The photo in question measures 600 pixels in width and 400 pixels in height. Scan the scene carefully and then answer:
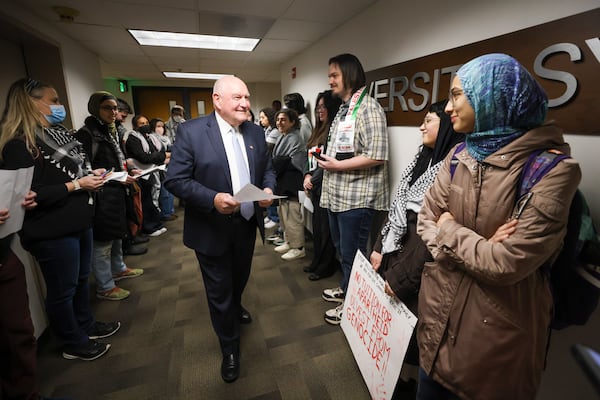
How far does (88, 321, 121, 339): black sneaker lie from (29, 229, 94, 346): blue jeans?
108mm

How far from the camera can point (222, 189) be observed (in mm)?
1486

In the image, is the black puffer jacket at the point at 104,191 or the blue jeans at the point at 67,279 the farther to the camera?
the black puffer jacket at the point at 104,191

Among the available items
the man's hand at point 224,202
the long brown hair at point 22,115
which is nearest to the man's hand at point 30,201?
the long brown hair at point 22,115

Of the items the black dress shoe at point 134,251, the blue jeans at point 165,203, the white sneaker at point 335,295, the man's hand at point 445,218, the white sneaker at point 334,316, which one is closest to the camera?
the man's hand at point 445,218

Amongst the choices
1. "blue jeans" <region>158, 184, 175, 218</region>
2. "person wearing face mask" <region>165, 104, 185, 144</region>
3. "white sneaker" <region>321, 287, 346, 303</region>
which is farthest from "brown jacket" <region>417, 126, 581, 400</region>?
"person wearing face mask" <region>165, 104, 185, 144</region>

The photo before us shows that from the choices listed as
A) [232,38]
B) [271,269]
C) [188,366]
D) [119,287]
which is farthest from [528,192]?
[232,38]

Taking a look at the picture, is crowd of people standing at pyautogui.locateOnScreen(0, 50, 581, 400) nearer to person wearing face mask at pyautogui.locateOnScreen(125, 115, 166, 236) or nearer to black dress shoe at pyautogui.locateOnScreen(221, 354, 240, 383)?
black dress shoe at pyautogui.locateOnScreen(221, 354, 240, 383)

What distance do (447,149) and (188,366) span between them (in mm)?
1830

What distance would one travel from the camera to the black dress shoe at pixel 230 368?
1.59m

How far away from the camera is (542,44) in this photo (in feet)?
3.84

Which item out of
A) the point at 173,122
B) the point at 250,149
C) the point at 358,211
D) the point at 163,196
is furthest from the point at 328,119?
the point at 173,122

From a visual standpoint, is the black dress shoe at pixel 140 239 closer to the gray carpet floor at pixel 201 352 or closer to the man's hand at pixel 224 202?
the gray carpet floor at pixel 201 352

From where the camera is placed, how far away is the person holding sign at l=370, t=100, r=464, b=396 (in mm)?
1176

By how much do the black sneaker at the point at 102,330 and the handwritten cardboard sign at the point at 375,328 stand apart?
Answer: 158 centimetres
